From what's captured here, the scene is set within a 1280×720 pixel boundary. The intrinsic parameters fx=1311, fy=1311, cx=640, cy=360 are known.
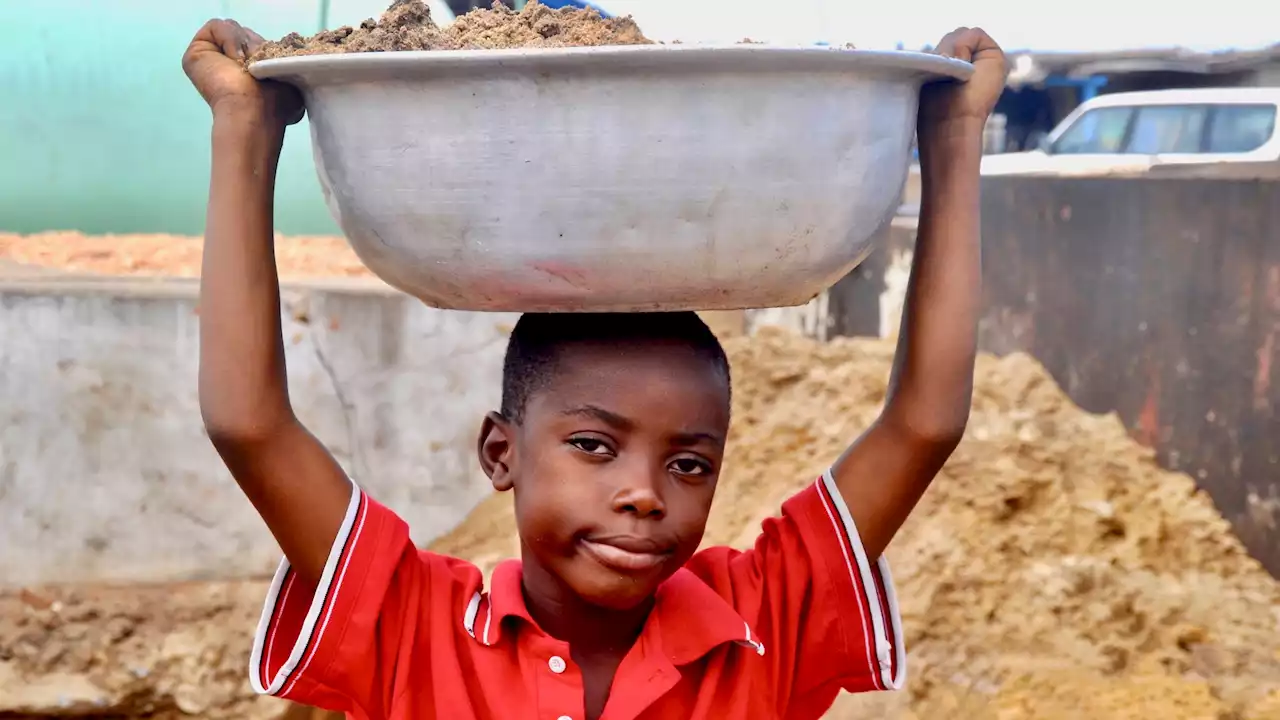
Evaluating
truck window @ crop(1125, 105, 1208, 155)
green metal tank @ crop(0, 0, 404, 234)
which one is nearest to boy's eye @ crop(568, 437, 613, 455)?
green metal tank @ crop(0, 0, 404, 234)

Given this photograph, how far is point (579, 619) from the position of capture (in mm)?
1661

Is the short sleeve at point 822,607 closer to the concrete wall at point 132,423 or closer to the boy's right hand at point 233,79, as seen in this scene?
the boy's right hand at point 233,79

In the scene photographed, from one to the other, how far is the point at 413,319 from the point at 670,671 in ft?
9.15

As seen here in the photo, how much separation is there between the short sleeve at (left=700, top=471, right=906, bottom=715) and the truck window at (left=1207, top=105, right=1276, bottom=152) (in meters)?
7.68

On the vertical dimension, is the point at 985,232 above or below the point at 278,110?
below

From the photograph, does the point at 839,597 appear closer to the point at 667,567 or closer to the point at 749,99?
the point at 667,567

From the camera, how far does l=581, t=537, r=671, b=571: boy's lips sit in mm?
1482

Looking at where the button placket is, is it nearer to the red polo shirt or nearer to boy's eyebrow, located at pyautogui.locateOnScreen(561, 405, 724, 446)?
the red polo shirt

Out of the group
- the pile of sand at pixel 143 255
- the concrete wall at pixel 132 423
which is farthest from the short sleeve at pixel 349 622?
the pile of sand at pixel 143 255

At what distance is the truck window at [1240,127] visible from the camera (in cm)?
828

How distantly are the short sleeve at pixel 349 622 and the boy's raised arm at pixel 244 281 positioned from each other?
102mm

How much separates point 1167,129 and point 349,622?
860cm

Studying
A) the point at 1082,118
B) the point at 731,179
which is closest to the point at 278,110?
the point at 731,179

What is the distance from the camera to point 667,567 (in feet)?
4.99
